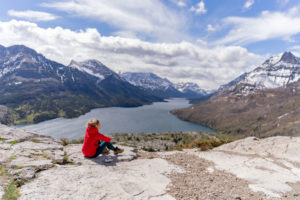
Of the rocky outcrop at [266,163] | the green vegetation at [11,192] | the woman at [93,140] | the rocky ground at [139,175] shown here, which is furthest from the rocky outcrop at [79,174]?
the rocky outcrop at [266,163]

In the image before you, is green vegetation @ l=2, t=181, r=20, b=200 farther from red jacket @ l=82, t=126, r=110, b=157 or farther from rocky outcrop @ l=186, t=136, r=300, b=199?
rocky outcrop @ l=186, t=136, r=300, b=199

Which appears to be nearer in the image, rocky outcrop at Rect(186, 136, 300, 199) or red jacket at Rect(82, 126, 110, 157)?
rocky outcrop at Rect(186, 136, 300, 199)

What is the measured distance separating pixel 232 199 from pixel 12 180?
864 cm

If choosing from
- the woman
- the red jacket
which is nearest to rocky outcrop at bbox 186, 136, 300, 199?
the woman

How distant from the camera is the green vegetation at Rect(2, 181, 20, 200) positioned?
17.1 ft

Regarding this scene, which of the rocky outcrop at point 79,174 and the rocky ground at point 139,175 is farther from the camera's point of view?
the rocky ground at point 139,175

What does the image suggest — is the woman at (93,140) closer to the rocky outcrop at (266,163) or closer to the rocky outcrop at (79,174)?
the rocky outcrop at (79,174)

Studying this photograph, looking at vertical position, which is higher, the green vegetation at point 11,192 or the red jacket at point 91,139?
the red jacket at point 91,139

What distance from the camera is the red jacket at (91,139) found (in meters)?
9.24

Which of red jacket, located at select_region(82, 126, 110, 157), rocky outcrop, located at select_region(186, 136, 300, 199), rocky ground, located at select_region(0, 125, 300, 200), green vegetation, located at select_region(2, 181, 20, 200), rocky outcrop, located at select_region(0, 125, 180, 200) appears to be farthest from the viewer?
red jacket, located at select_region(82, 126, 110, 157)

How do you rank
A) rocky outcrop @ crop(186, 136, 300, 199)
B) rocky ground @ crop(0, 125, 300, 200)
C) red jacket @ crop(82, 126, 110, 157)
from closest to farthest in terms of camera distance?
1. rocky ground @ crop(0, 125, 300, 200)
2. rocky outcrop @ crop(186, 136, 300, 199)
3. red jacket @ crop(82, 126, 110, 157)

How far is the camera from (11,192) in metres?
5.48

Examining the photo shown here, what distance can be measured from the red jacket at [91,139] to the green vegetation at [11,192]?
150 inches

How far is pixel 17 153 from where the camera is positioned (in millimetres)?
9078
